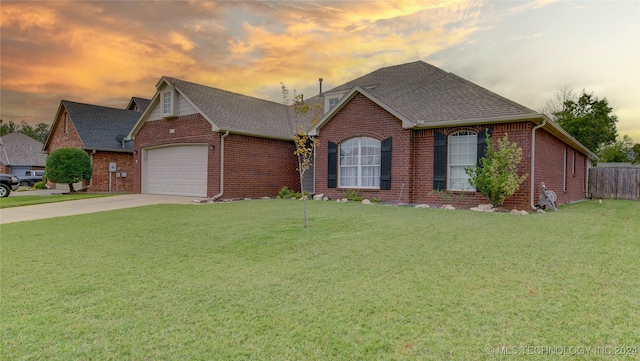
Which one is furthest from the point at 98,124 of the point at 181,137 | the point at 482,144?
the point at 482,144

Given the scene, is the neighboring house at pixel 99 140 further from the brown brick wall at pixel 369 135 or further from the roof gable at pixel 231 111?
the brown brick wall at pixel 369 135

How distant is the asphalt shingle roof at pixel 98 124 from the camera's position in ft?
73.5

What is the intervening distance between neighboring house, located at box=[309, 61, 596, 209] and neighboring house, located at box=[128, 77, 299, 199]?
292 centimetres

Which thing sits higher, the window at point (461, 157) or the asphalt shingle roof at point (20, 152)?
the asphalt shingle roof at point (20, 152)

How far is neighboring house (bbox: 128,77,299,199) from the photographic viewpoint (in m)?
15.2

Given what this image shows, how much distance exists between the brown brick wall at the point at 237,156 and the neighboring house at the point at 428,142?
9.28ft

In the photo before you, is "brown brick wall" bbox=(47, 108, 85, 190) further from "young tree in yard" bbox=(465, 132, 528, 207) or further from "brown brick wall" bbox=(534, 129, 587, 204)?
"brown brick wall" bbox=(534, 129, 587, 204)

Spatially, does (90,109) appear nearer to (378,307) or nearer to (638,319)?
(378,307)

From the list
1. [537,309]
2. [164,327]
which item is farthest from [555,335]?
[164,327]

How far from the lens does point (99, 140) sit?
2255 cm

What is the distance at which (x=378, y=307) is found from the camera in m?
3.42

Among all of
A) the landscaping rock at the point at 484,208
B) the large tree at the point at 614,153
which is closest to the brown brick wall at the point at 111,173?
the landscaping rock at the point at 484,208

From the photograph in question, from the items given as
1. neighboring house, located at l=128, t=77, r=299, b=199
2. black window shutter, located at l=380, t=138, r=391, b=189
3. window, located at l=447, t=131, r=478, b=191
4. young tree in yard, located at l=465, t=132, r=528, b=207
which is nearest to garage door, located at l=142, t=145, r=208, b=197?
neighboring house, located at l=128, t=77, r=299, b=199

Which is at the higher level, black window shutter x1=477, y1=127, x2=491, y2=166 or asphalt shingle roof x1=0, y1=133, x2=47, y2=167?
asphalt shingle roof x1=0, y1=133, x2=47, y2=167
